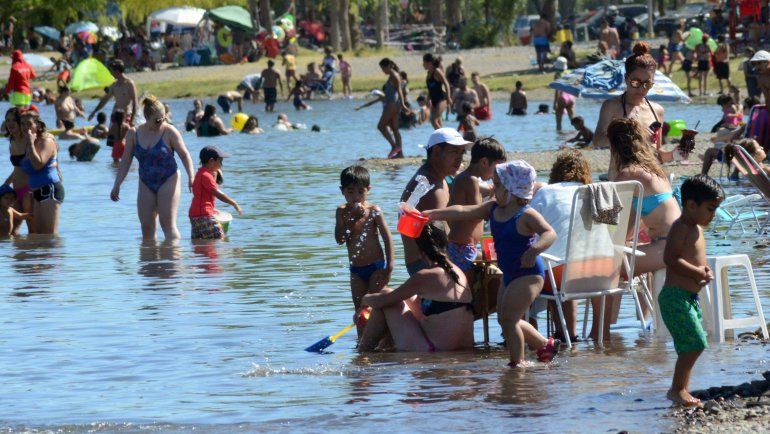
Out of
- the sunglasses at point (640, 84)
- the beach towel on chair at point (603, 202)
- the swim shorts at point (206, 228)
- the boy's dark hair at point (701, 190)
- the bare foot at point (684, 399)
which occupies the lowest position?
the swim shorts at point (206, 228)

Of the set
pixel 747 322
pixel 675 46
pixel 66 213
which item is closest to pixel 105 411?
pixel 747 322

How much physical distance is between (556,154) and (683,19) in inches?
1421

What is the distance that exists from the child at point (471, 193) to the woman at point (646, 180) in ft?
2.45

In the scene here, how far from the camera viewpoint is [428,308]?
8305mm

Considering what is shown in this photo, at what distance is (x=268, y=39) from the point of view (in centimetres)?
5953

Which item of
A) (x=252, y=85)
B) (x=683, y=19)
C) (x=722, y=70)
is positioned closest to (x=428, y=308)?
(x=722, y=70)

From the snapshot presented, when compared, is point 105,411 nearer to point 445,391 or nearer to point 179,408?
point 179,408

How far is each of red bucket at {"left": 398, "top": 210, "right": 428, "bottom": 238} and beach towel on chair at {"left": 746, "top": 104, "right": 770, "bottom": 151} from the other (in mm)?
5810

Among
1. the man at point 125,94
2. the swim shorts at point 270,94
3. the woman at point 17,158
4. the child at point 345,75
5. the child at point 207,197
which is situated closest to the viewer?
the child at point 207,197

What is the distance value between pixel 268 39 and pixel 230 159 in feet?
114

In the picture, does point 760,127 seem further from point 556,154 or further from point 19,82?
point 19,82

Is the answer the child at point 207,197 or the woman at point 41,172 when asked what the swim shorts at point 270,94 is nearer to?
the woman at point 41,172

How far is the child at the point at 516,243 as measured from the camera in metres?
7.47

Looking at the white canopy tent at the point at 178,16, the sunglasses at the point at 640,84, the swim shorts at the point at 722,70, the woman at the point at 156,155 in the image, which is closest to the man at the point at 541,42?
the swim shorts at the point at 722,70
